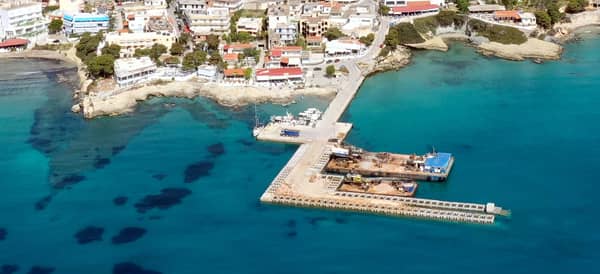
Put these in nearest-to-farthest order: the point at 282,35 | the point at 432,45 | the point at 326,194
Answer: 1. the point at 326,194
2. the point at 282,35
3. the point at 432,45

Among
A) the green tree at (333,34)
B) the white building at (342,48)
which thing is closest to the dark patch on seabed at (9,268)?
the white building at (342,48)

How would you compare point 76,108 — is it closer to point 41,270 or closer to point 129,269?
point 41,270

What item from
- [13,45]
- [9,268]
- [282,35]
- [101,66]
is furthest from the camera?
[13,45]

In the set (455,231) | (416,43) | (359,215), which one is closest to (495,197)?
(455,231)

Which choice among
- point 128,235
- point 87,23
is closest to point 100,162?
point 128,235

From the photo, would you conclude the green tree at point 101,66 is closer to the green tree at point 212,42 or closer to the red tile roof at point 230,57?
the green tree at point 212,42

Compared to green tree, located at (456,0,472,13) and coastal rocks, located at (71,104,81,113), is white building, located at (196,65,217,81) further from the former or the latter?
green tree, located at (456,0,472,13)
